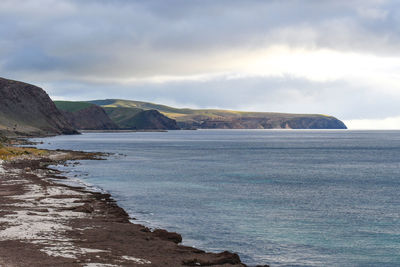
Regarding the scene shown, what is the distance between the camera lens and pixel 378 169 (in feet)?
289

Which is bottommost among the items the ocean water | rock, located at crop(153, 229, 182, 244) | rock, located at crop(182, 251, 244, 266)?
the ocean water

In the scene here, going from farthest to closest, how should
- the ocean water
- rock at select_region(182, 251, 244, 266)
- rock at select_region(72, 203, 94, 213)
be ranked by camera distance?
1. rock at select_region(72, 203, 94, 213)
2. the ocean water
3. rock at select_region(182, 251, 244, 266)

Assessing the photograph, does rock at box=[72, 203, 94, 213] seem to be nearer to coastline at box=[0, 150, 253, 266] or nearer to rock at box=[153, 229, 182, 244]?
coastline at box=[0, 150, 253, 266]

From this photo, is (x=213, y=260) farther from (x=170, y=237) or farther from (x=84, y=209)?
(x=84, y=209)

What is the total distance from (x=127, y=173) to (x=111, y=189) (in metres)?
20.4

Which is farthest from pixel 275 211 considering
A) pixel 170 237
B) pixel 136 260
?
pixel 136 260

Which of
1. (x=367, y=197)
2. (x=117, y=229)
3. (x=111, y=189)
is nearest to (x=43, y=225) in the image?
(x=117, y=229)

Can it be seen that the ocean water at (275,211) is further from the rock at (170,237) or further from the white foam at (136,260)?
the white foam at (136,260)

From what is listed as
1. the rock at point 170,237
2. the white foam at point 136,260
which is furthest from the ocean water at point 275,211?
the white foam at point 136,260

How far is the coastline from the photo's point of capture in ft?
72.4

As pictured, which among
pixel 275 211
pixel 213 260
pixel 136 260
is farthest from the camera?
pixel 275 211

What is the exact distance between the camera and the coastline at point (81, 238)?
2208 cm

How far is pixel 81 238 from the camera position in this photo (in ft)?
86.4

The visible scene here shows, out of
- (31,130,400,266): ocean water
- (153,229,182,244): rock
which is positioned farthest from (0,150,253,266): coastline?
(31,130,400,266): ocean water
